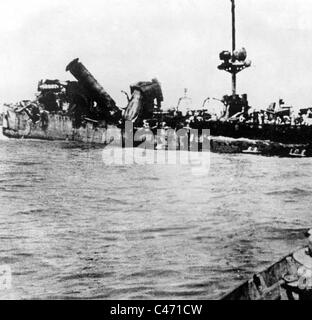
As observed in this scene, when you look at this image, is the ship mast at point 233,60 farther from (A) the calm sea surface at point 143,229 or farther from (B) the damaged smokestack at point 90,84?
(A) the calm sea surface at point 143,229

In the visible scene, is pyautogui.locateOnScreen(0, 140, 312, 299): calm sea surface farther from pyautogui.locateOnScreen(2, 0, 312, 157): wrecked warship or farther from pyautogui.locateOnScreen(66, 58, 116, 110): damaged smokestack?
pyautogui.locateOnScreen(66, 58, 116, 110): damaged smokestack

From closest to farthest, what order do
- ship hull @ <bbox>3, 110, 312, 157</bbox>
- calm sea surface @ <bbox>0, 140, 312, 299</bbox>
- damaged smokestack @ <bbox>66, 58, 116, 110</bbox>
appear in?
calm sea surface @ <bbox>0, 140, 312, 299</bbox> < ship hull @ <bbox>3, 110, 312, 157</bbox> < damaged smokestack @ <bbox>66, 58, 116, 110</bbox>

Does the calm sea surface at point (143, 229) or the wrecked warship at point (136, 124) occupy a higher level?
the wrecked warship at point (136, 124)

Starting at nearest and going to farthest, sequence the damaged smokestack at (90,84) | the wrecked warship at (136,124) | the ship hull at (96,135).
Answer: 1. the ship hull at (96,135)
2. the wrecked warship at (136,124)
3. the damaged smokestack at (90,84)

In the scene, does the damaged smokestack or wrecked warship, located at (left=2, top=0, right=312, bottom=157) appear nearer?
wrecked warship, located at (left=2, top=0, right=312, bottom=157)

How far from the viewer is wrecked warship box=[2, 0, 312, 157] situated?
68.6ft

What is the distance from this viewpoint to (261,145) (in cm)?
2091

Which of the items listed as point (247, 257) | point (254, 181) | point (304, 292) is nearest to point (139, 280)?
point (247, 257)

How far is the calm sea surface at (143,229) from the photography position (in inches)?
233

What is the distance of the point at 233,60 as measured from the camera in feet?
76.3

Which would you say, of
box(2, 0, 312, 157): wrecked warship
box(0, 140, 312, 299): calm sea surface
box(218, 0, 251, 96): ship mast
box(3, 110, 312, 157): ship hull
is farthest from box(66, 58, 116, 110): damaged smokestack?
box(0, 140, 312, 299): calm sea surface

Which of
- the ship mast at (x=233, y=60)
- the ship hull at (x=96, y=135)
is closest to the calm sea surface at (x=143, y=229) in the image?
the ship hull at (x=96, y=135)

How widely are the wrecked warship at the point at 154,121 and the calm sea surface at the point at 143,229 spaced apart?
563 cm
